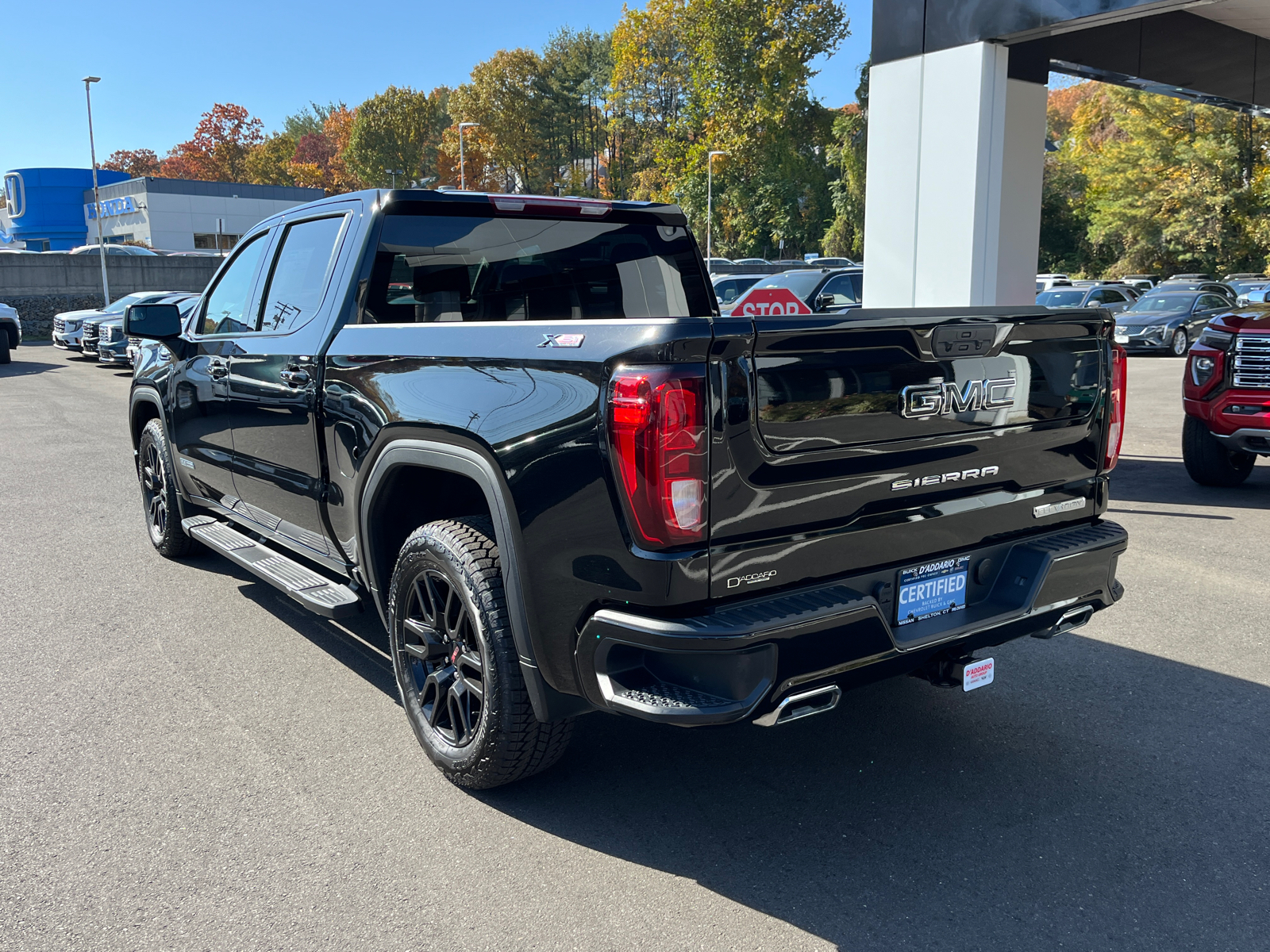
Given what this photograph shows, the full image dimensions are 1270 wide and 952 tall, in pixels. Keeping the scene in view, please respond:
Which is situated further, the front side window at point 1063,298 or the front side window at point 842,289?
the front side window at point 1063,298

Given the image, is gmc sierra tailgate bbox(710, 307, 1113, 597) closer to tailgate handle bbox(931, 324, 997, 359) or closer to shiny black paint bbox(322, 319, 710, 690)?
tailgate handle bbox(931, 324, 997, 359)

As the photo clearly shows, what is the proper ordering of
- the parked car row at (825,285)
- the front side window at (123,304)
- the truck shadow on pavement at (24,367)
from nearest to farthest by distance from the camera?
the parked car row at (825,285) → the truck shadow on pavement at (24,367) → the front side window at (123,304)

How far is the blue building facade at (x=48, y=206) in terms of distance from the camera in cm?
5781

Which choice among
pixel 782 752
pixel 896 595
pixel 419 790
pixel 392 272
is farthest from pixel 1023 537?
pixel 392 272

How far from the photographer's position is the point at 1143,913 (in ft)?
8.86

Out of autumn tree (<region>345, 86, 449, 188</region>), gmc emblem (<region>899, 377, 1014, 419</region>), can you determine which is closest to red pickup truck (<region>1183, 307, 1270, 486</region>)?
gmc emblem (<region>899, 377, 1014, 419</region>)

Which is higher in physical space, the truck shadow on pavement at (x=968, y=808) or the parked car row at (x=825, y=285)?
the parked car row at (x=825, y=285)

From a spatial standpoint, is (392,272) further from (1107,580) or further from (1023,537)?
(1107,580)

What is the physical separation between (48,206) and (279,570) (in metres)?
65.1

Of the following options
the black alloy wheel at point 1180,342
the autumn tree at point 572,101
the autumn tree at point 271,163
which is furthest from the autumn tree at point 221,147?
the black alloy wheel at point 1180,342

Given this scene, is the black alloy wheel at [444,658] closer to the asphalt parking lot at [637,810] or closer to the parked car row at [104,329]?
the asphalt parking lot at [637,810]

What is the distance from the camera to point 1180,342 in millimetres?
21750

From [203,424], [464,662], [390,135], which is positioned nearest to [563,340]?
→ [464,662]

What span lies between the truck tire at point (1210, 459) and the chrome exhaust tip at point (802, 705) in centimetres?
673
